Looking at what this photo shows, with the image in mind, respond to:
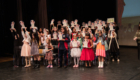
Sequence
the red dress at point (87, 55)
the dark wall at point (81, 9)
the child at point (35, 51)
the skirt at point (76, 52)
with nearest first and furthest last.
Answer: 1. the red dress at point (87, 55)
2. the skirt at point (76, 52)
3. the child at point (35, 51)
4. the dark wall at point (81, 9)

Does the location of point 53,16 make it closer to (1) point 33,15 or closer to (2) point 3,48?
(1) point 33,15

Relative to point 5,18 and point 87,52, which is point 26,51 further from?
point 5,18

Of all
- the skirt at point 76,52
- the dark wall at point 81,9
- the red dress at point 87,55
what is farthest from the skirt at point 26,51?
the dark wall at point 81,9

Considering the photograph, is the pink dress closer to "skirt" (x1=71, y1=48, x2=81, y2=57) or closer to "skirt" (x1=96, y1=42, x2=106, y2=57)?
"skirt" (x1=71, y1=48, x2=81, y2=57)

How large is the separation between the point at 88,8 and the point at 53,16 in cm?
266

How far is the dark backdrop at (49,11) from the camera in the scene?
28.0 ft

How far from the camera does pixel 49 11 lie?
9.80 m

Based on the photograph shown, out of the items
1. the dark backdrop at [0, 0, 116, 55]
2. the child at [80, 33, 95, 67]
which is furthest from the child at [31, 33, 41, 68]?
the dark backdrop at [0, 0, 116, 55]

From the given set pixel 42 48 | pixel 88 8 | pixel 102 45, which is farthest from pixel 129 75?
pixel 88 8

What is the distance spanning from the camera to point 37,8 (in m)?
8.95

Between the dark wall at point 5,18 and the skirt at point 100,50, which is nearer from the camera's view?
the skirt at point 100,50

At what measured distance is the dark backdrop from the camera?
8.55 metres

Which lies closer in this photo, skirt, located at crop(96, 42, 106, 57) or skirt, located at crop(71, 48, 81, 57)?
skirt, located at crop(96, 42, 106, 57)

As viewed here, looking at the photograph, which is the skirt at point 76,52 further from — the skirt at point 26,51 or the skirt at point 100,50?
the skirt at point 26,51
